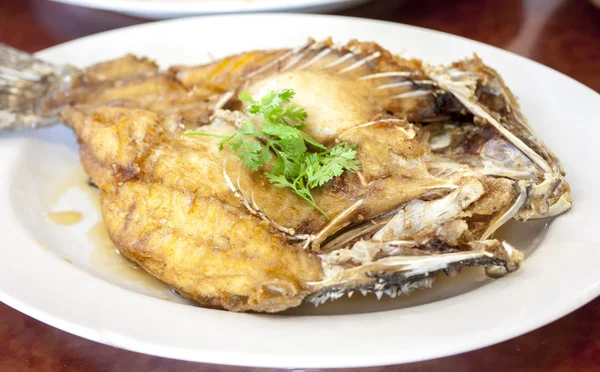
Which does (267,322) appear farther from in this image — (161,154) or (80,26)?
(80,26)

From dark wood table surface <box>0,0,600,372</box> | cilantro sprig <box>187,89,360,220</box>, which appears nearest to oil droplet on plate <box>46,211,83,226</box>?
dark wood table surface <box>0,0,600,372</box>

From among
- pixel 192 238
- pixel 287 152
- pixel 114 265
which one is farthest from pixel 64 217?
pixel 287 152

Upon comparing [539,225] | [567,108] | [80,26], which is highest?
[567,108]

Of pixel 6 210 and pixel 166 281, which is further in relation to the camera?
pixel 6 210

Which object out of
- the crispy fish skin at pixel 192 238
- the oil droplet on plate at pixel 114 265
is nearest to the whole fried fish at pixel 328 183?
the crispy fish skin at pixel 192 238

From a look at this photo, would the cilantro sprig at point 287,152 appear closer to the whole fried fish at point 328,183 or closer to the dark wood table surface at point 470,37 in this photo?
the whole fried fish at point 328,183

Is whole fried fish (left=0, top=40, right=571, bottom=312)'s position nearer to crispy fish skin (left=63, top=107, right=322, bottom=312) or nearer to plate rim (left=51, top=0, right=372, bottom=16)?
crispy fish skin (left=63, top=107, right=322, bottom=312)

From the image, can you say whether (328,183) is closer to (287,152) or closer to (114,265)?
(287,152)

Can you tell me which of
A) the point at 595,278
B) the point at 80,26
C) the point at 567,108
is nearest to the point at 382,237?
the point at 595,278
